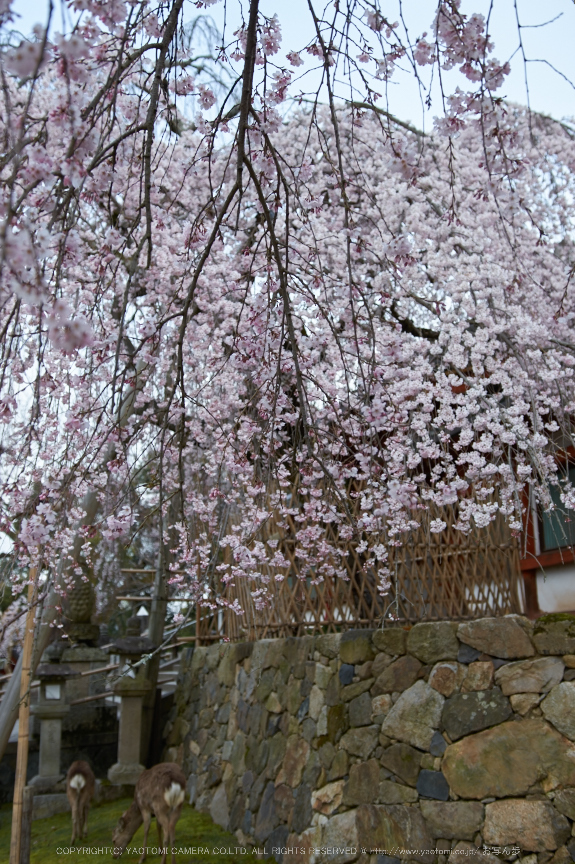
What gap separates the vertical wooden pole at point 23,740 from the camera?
4.17 m

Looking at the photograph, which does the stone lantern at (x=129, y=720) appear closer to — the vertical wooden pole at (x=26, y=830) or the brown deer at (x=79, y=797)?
the brown deer at (x=79, y=797)

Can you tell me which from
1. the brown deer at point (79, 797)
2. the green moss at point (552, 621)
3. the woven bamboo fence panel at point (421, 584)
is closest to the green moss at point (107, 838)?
the brown deer at point (79, 797)

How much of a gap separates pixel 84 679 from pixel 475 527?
521 cm

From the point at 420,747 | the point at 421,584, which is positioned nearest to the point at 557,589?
the point at 421,584

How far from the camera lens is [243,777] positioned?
17.8 feet

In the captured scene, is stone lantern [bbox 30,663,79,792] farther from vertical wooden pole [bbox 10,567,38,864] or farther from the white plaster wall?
the white plaster wall

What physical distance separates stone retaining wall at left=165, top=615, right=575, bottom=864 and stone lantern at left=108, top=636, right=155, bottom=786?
180 centimetres

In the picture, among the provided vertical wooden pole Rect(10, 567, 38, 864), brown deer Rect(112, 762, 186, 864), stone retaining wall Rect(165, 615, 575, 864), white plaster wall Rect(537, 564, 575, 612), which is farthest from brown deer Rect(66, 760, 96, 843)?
white plaster wall Rect(537, 564, 575, 612)

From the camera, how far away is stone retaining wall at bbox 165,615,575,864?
3.24 m

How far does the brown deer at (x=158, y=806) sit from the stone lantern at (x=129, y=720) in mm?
1799

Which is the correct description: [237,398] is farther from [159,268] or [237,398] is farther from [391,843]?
[391,843]

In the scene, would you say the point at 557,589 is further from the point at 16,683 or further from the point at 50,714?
the point at 50,714

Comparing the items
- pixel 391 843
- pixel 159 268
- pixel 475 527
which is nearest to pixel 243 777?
pixel 391 843

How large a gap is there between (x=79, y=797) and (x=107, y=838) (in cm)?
39
